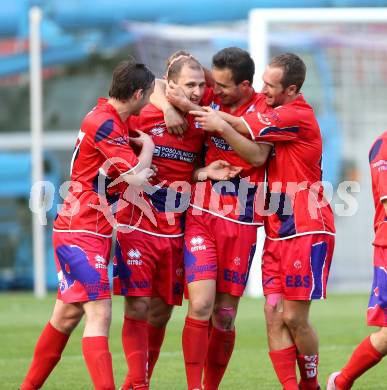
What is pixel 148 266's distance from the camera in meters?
6.99

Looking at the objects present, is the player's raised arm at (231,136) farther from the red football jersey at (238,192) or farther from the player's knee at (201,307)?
the player's knee at (201,307)

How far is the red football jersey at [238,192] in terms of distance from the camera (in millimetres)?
7008

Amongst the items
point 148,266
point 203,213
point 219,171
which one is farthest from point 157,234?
point 219,171

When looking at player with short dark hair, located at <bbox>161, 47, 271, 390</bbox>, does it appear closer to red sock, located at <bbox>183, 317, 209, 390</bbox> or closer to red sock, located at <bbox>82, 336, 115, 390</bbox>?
red sock, located at <bbox>183, 317, 209, 390</bbox>

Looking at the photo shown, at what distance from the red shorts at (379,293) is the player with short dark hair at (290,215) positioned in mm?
394

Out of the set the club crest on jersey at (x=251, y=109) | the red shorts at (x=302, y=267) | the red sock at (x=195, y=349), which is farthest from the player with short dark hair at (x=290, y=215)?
the red sock at (x=195, y=349)

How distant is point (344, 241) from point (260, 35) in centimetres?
348

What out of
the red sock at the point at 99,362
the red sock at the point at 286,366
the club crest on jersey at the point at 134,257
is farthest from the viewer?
the club crest on jersey at the point at 134,257

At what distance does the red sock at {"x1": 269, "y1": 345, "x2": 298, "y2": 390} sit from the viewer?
22.5ft

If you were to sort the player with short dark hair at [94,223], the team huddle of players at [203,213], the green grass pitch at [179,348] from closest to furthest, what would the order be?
1. the player with short dark hair at [94,223]
2. the team huddle of players at [203,213]
3. the green grass pitch at [179,348]

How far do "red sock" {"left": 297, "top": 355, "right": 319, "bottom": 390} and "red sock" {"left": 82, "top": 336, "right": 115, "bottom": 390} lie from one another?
142 cm

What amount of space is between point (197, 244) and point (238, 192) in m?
0.44

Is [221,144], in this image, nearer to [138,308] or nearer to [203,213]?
[203,213]

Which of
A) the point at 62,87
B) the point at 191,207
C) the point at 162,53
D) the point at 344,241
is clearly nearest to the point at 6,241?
the point at 62,87
